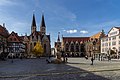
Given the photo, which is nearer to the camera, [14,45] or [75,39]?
[14,45]

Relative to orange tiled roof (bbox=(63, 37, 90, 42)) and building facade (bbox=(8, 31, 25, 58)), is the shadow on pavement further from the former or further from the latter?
orange tiled roof (bbox=(63, 37, 90, 42))

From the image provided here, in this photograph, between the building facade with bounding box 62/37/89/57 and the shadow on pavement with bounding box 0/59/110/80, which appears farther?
the building facade with bounding box 62/37/89/57

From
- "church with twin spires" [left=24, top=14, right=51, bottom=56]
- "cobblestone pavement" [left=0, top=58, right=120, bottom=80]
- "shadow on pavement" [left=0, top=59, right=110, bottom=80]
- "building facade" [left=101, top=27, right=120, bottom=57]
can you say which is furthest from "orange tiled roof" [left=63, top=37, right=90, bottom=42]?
"shadow on pavement" [left=0, top=59, right=110, bottom=80]

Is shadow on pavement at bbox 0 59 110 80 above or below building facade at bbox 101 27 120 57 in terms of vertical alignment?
below

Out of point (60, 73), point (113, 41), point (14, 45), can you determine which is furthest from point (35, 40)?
point (60, 73)

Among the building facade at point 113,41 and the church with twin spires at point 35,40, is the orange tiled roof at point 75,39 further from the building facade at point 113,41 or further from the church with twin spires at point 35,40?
the building facade at point 113,41

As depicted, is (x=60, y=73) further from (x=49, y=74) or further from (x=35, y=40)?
(x=35, y=40)

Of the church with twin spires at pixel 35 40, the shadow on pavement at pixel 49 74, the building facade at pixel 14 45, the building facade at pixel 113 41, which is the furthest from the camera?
the church with twin spires at pixel 35 40

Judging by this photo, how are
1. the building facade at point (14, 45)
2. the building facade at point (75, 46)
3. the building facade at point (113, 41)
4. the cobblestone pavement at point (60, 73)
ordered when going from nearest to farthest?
the cobblestone pavement at point (60, 73) < the building facade at point (113, 41) < the building facade at point (14, 45) < the building facade at point (75, 46)

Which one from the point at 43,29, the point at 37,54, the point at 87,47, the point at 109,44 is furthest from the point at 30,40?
the point at 109,44

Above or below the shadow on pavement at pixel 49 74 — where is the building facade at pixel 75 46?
above

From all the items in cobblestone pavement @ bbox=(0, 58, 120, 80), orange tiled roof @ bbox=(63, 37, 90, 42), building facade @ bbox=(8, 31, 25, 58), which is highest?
orange tiled roof @ bbox=(63, 37, 90, 42)

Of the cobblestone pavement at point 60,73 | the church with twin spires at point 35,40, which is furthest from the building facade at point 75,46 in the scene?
the cobblestone pavement at point 60,73

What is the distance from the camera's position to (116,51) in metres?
102
